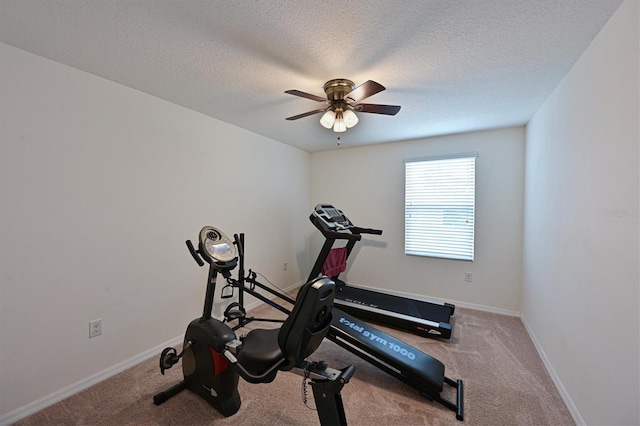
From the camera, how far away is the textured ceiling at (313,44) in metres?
1.30

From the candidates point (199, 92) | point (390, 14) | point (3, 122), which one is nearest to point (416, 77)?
point (390, 14)

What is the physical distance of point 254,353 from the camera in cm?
143

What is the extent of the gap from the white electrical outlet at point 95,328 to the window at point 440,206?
3.47 meters

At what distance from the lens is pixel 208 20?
1.38 meters

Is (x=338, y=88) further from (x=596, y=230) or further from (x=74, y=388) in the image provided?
(x=74, y=388)

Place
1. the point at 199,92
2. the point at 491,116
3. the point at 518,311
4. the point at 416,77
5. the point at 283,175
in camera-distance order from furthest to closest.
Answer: the point at 283,175, the point at 518,311, the point at 491,116, the point at 199,92, the point at 416,77

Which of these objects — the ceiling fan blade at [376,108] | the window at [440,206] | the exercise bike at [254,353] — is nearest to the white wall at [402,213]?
the window at [440,206]

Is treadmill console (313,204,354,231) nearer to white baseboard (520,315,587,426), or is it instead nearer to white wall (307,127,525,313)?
white wall (307,127,525,313)

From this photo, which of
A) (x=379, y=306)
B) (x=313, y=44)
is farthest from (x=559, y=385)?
(x=313, y=44)

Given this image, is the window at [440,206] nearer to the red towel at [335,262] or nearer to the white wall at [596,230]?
the red towel at [335,262]

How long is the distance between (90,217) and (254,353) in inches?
64.6

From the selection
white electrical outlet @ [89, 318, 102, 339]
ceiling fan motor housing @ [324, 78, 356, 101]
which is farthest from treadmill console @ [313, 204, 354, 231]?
white electrical outlet @ [89, 318, 102, 339]

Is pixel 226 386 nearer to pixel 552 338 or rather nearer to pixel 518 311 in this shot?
pixel 552 338

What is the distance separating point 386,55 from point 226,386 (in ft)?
7.73
